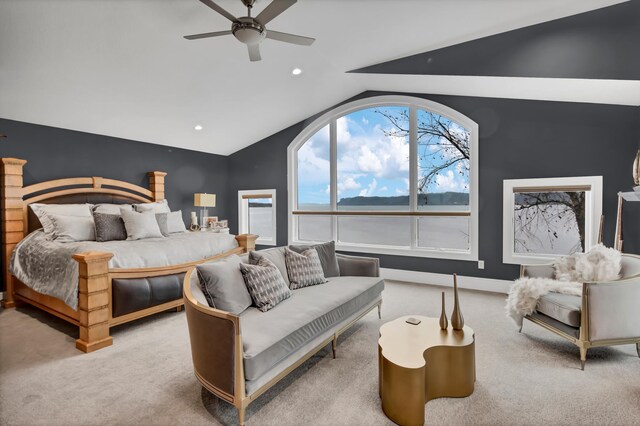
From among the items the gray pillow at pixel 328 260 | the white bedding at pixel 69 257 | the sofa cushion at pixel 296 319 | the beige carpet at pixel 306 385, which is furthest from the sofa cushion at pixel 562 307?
the white bedding at pixel 69 257

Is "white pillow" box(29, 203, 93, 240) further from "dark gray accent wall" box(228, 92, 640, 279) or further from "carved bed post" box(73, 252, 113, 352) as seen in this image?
"dark gray accent wall" box(228, 92, 640, 279)

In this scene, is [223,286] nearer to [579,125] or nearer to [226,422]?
[226,422]

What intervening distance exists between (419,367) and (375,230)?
4008 mm

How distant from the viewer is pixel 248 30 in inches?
105

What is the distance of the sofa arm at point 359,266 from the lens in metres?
3.64

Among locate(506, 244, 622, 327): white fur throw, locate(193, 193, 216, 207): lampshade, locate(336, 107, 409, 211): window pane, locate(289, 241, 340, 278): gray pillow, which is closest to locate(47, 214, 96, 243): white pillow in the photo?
locate(193, 193, 216, 207): lampshade

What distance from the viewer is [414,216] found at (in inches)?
209

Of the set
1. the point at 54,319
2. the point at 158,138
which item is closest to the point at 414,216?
the point at 158,138

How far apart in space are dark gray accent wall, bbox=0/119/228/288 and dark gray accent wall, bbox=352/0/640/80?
184 inches

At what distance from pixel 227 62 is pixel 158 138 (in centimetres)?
230

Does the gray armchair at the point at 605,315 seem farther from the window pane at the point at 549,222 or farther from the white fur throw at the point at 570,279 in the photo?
the window pane at the point at 549,222

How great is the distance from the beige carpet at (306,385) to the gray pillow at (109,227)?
1118 mm

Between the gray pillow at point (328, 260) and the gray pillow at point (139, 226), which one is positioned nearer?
the gray pillow at point (328, 260)

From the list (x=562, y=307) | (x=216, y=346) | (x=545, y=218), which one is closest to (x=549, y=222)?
(x=545, y=218)
